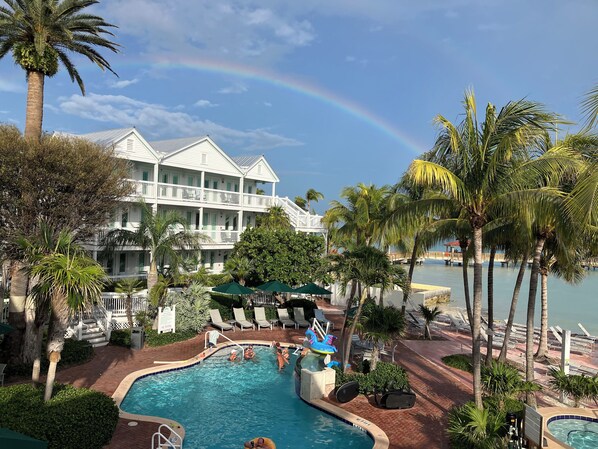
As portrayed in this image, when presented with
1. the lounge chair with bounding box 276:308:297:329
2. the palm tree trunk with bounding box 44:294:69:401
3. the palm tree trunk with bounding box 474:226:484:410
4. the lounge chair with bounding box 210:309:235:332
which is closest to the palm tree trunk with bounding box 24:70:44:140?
the palm tree trunk with bounding box 44:294:69:401

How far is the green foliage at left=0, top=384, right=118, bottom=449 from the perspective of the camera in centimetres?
855

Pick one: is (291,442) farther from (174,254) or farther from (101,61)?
(101,61)

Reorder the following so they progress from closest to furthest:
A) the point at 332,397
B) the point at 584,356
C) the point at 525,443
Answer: the point at 525,443, the point at 332,397, the point at 584,356

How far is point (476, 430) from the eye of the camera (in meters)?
9.68

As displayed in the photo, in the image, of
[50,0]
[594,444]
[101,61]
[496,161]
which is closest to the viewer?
[496,161]

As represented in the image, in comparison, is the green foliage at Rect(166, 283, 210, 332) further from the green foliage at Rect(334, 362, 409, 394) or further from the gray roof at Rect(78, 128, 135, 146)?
the gray roof at Rect(78, 128, 135, 146)

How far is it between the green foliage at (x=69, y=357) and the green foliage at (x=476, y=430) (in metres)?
12.8

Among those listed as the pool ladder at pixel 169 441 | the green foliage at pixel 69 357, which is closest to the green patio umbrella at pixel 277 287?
the green foliage at pixel 69 357

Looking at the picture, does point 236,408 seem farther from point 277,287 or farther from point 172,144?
point 172,144

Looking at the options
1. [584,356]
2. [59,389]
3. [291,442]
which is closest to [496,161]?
[291,442]

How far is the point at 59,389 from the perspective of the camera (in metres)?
10.6

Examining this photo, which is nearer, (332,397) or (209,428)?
(209,428)

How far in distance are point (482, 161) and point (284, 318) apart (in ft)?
53.3

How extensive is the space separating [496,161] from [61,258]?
35.0 feet
